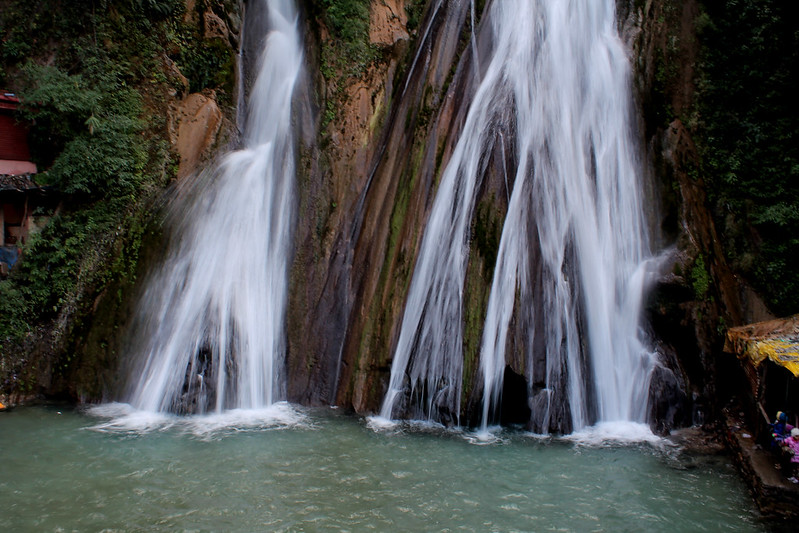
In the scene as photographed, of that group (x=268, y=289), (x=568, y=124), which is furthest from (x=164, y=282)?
(x=568, y=124)

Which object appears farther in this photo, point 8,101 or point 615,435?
point 8,101

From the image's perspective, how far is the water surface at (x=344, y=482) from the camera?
690 centimetres

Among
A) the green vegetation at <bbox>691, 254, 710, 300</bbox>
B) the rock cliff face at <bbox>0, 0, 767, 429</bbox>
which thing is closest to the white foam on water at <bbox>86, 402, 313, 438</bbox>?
the rock cliff face at <bbox>0, 0, 767, 429</bbox>

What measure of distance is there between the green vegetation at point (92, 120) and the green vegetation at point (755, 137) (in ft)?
35.8

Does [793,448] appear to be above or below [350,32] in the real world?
below

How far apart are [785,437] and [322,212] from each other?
349 inches

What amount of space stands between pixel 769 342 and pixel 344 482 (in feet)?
21.2

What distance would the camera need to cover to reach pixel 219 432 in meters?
9.46

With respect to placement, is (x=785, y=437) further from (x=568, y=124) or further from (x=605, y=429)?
(x=568, y=124)

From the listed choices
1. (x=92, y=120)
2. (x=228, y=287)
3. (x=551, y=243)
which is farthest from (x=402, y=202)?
(x=92, y=120)

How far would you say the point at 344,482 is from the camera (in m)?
7.81

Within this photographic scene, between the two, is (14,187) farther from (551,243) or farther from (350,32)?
(551,243)

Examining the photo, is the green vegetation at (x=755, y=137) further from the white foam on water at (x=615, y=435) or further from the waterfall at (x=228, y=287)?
the waterfall at (x=228, y=287)

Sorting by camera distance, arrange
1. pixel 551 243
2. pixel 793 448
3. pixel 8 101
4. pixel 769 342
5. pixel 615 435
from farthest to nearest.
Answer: pixel 8 101 < pixel 551 243 < pixel 615 435 < pixel 769 342 < pixel 793 448
